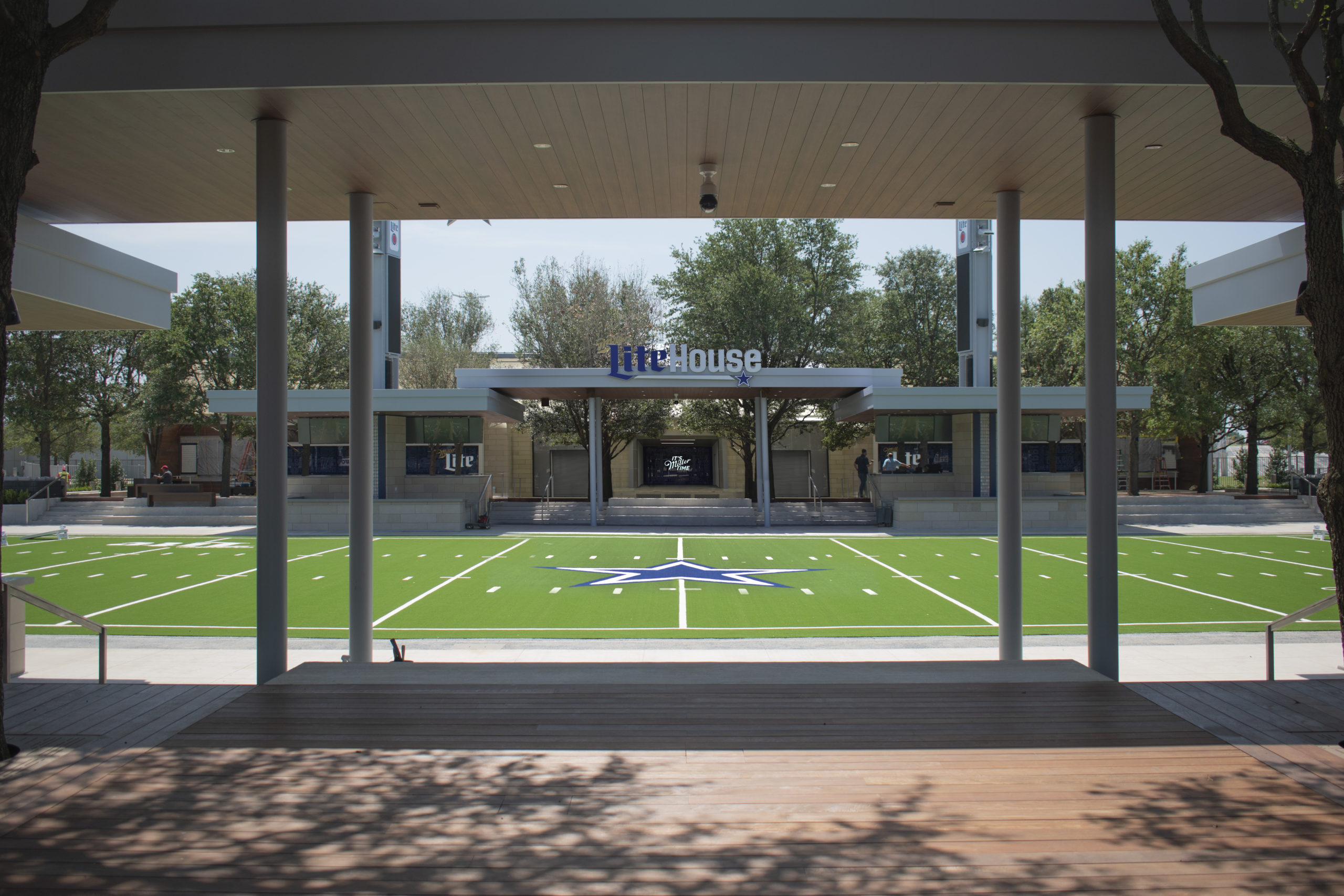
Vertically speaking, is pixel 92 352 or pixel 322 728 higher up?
pixel 92 352

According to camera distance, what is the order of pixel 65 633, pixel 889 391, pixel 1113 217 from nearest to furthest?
1. pixel 1113 217
2. pixel 65 633
3. pixel 889 391

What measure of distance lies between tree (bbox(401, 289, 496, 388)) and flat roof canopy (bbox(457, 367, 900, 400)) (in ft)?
50.4

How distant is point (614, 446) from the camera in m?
37.2

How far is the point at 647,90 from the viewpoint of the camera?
5527 mm

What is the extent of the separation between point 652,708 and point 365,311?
4.40m

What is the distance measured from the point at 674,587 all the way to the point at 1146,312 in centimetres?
2895

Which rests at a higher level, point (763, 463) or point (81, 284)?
point (81, 284)

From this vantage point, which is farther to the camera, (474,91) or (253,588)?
(253,588)

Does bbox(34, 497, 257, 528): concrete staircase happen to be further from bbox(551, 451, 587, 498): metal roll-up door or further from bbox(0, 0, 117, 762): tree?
bbox(0, 0, 117, 762): tree

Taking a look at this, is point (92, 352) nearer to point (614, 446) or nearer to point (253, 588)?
point (614, 446)

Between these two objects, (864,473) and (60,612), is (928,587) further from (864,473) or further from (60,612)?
(864,473)

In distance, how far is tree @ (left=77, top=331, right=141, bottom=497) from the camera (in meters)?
38.0

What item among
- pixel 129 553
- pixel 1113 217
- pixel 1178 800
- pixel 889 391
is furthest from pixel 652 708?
pixel 889 391

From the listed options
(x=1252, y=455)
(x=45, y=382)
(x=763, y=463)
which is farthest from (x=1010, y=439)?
(x=45, y=382)
